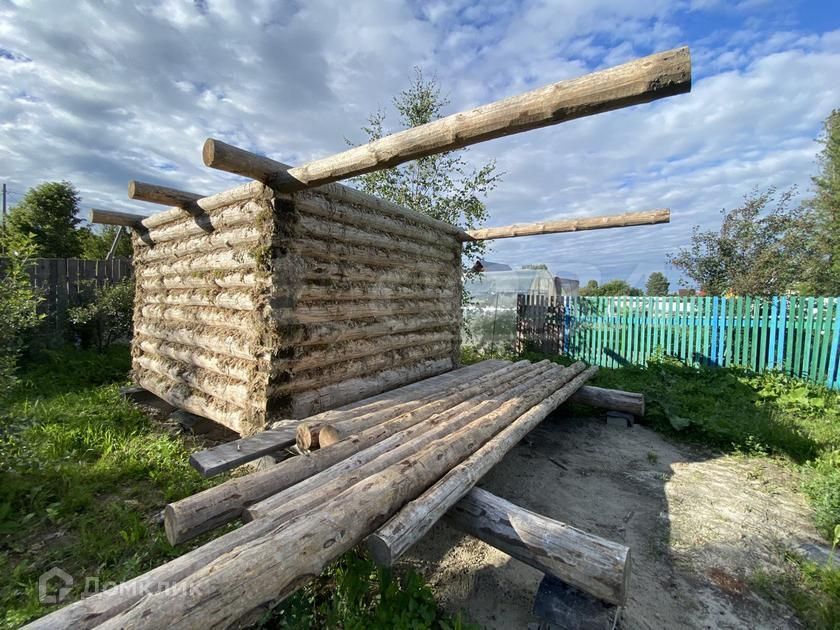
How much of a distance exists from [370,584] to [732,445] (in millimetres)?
5180

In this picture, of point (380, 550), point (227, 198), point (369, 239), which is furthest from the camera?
point (369, 239)

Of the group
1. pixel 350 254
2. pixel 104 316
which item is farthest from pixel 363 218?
pixel 104 316

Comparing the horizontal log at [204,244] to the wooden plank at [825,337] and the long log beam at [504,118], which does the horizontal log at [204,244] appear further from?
the wooden plank at [825,337]

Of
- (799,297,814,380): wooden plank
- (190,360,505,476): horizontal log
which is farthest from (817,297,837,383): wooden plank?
(190,360,505,476): horizontal log

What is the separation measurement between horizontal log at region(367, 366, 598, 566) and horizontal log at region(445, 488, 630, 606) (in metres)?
0.16

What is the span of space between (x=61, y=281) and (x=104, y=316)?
112cm

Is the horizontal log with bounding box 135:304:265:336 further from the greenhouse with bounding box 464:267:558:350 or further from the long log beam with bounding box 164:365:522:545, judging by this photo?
the greenhouse with bounding box 464:267:558:350

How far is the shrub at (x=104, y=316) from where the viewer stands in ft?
25.0

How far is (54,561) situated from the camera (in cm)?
251

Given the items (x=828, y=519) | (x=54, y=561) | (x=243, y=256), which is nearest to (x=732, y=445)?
(x=828, y=519)

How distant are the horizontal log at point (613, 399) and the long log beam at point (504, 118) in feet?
16.8

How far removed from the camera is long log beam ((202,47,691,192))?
5.71 feet

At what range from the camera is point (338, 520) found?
5.83ft

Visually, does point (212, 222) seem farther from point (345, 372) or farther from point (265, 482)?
point (265, 482)
